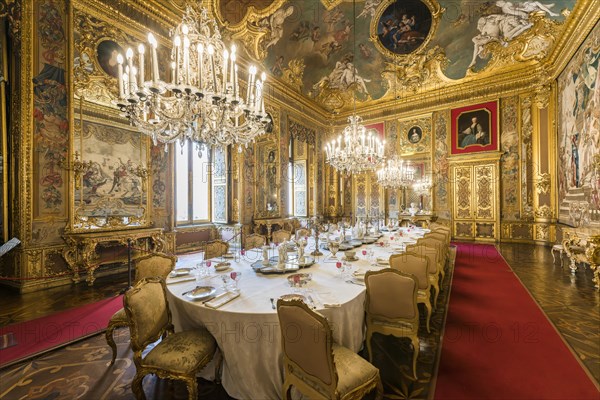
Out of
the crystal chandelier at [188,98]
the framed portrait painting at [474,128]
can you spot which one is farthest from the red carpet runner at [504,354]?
the framed portrait painting at [474,128]

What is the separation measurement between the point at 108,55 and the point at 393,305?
7.58 meters

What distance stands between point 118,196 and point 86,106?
2.02 metres

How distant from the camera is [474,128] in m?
11.5

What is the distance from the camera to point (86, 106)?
571 cm

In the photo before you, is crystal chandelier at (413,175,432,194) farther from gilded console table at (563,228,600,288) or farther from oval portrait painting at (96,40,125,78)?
oval portrait painting at (96,40,125,78)

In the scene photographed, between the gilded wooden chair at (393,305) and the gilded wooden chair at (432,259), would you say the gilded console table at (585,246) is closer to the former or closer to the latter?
the gilded wooden chair at (432,259)

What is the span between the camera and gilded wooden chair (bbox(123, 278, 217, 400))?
6.93 ft

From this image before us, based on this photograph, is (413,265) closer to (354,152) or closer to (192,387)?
(192,387)

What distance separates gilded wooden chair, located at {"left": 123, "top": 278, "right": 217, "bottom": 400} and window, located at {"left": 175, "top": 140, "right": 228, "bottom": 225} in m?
6.16

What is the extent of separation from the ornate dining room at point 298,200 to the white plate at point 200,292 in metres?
0.03

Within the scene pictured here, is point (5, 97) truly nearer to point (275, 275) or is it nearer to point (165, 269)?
point (165, 269)

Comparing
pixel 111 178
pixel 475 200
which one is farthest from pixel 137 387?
pixel 475 200

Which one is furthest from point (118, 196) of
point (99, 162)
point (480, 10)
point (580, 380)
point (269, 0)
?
point (480, 10)

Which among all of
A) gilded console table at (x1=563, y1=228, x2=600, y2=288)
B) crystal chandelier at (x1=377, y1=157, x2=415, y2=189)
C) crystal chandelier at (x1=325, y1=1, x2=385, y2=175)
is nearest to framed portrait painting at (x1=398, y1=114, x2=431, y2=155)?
crystal chandelier at (x1=377, y1=157, x2=415, y2=189)
